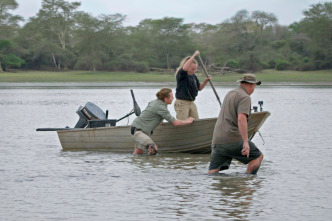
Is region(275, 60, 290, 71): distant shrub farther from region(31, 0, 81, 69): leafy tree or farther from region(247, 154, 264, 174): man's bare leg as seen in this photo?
region(247, 154, 264, 174): man's bare leg

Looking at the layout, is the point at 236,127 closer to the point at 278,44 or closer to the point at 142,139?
the point at 142,139

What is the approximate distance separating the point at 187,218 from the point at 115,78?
49400 mm

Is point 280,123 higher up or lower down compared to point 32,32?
Answer: lower down

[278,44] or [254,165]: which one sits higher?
[278,44]

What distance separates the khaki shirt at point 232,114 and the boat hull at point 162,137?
2379mm

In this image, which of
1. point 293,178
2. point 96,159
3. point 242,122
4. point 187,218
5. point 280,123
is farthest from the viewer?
point 280,123

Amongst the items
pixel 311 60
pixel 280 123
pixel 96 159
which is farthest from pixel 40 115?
pixel 311 60

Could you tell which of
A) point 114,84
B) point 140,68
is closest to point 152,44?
point 140,68

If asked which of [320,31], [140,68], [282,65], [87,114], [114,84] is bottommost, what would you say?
[114,84]

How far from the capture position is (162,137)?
11664 mm

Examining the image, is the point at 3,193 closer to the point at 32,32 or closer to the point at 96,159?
the point at 96,159

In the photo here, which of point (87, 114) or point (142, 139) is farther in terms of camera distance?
point (87, 114)

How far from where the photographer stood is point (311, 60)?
65125 mm

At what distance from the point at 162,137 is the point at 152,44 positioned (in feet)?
210
